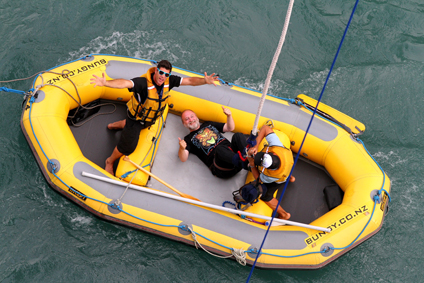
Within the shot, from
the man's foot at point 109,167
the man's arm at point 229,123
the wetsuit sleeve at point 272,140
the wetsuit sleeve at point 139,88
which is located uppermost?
the wetsuit sleeve at point 139,88

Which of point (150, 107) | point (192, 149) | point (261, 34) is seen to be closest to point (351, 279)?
point (192, 149)

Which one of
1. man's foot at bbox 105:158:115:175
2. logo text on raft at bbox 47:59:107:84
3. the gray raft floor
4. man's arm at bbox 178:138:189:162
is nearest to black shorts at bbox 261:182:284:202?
the gray raft floor

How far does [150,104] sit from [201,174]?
111 centimetres

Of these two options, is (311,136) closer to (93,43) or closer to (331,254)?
(331,254)

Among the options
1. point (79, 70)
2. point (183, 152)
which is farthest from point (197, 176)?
point (79, 70)

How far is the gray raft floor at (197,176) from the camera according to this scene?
4.33 meters

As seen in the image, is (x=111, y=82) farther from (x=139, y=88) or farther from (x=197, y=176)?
(x=197, y=176)

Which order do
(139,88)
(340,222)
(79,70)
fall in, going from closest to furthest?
(139,88), (340,222), (79,70)

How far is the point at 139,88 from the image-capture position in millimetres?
3686

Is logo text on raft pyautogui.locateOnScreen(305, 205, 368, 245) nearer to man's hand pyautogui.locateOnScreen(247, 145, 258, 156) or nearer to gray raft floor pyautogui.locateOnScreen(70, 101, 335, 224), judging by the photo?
gray raft floor pyautogui.locateOnScreen(70, 101, 335, 224)

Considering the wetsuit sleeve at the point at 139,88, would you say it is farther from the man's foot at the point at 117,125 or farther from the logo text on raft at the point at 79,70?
the logo text on raft at the point at 79,70

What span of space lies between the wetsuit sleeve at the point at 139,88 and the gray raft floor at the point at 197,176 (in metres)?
0.94

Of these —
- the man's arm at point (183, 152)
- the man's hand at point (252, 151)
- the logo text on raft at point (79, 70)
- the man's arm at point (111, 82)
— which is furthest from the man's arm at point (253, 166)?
the logo text on raft at point (79, 70)

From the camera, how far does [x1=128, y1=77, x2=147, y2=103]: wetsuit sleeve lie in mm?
3666
